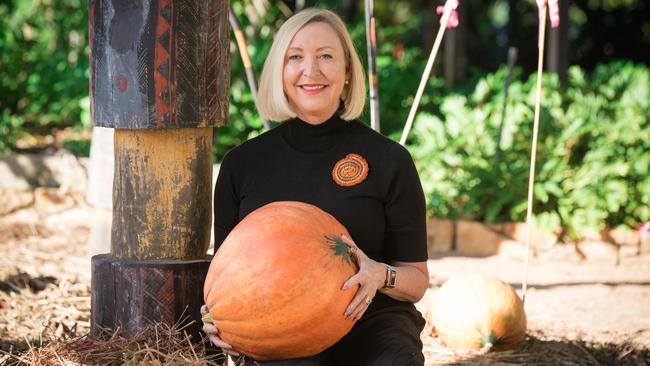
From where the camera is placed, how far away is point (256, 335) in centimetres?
239

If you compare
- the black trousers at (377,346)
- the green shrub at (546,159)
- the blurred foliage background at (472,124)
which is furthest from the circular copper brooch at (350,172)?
the green shrub at (546,159)

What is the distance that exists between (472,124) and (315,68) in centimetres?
456

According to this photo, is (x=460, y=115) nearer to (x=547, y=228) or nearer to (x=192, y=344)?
(x=547, y=228)

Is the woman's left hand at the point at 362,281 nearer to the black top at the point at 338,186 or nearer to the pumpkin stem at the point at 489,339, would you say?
the black top at the point at 338,186

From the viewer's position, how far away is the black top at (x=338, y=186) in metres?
2.66

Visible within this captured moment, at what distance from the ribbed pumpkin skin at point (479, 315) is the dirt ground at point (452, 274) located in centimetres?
9

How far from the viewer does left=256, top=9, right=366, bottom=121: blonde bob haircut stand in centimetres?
273

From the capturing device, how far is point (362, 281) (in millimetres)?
2412

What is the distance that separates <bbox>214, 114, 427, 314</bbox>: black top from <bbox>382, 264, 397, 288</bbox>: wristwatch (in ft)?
0.43

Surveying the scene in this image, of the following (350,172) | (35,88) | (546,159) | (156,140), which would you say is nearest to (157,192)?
(156,140)

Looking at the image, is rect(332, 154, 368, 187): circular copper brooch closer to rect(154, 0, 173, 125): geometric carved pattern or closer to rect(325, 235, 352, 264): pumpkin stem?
rect(325, 235, 352, 264): pumpkin stem

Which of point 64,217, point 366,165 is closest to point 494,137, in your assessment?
point 64,217

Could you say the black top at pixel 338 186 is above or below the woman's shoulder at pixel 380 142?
below

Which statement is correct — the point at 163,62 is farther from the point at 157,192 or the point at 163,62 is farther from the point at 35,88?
the point at 35,88
